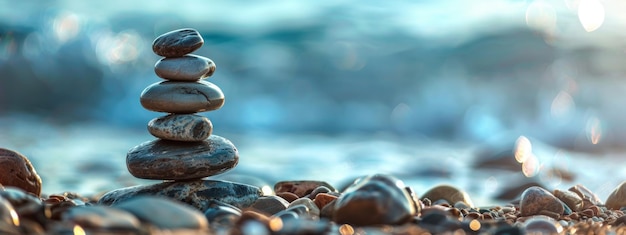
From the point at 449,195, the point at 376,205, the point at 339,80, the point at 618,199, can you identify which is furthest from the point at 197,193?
the point at 339,80

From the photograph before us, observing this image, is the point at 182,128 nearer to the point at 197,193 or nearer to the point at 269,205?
the point at 197,193

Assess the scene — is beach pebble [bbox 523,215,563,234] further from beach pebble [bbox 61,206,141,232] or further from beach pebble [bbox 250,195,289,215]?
beach pebble [bbox 61,206,141,232]

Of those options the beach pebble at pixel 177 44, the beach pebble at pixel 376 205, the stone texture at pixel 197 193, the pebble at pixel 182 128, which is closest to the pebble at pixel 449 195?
the stone texture at pixel 197 193

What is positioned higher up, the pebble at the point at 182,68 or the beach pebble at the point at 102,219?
the pebble at the point at 182,68

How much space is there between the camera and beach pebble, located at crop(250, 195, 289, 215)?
12.8ft

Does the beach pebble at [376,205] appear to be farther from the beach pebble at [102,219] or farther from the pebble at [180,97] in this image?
the pebble at [180,97]

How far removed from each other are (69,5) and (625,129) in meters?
12.1

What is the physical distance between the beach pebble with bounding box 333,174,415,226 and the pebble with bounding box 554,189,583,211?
156 cm

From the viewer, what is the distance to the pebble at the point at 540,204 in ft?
13.3

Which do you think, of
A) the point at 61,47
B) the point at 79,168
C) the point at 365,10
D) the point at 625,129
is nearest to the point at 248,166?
the point at 79,168

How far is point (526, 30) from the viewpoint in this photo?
50.8ft

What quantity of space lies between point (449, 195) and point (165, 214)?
9.11 feet

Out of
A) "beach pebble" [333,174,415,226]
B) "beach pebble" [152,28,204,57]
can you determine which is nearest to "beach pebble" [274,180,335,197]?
"beach pebble" [152,28,204,57]

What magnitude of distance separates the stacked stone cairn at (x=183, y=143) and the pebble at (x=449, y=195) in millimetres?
1452
